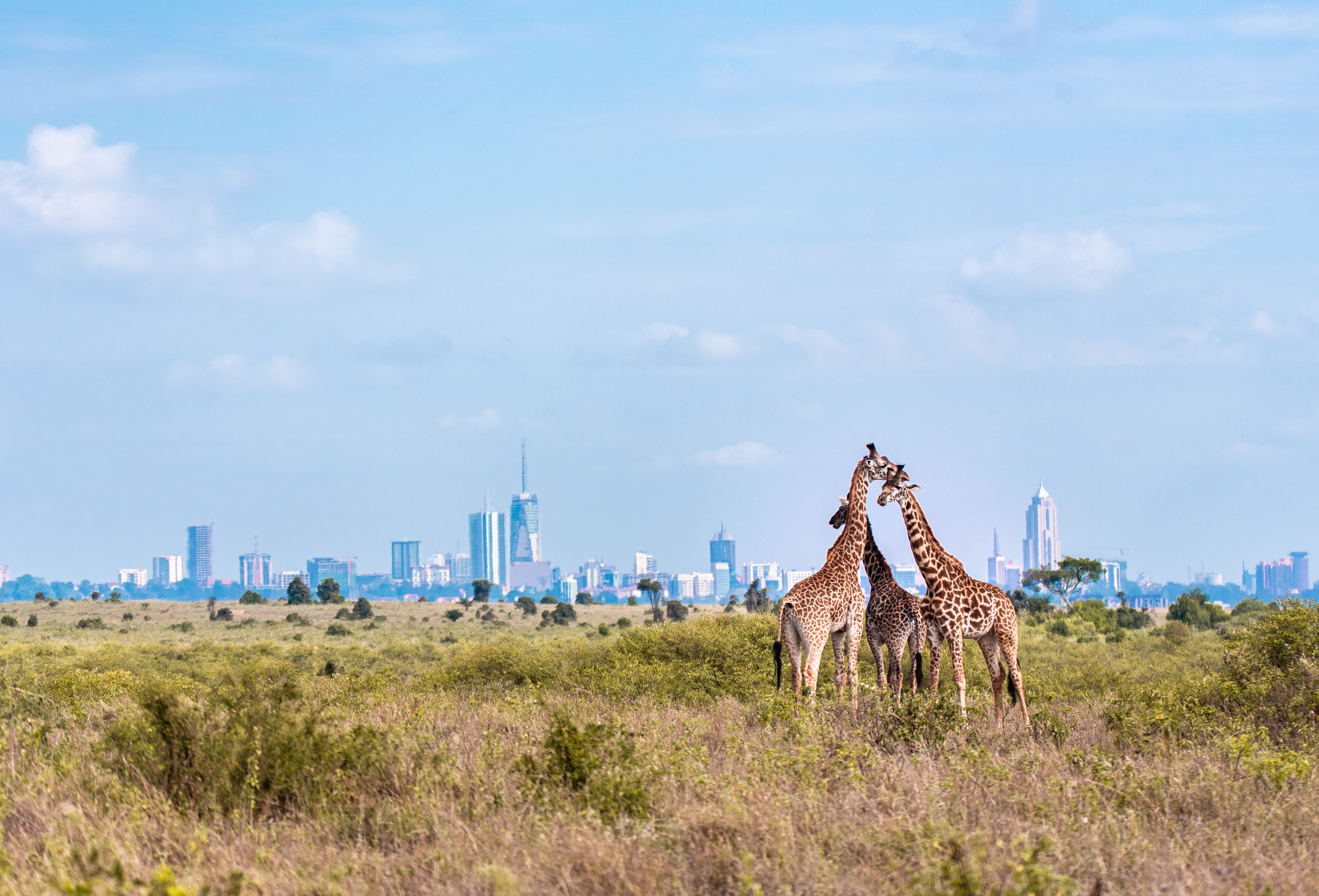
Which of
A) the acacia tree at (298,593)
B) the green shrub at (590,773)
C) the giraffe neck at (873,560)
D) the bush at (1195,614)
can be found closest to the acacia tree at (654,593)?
the acacia tree at (298,593)

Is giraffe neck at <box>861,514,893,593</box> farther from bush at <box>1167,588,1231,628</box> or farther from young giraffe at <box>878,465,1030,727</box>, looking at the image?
bush at <box>1167,588,1231,628</box>

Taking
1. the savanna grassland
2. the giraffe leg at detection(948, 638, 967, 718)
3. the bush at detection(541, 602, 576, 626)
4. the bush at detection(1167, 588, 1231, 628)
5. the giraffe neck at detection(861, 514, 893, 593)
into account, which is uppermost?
the giraffe neck at detection(861, 514, 893, 593)

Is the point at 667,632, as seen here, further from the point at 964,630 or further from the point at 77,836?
the point at 77,836

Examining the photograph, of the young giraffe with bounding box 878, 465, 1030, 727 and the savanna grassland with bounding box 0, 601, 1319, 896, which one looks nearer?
the savanna grassland with bounding box 0, 601, 1319, 896

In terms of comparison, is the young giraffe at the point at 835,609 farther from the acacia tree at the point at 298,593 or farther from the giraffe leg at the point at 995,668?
the acacia tree at the point at 298,593

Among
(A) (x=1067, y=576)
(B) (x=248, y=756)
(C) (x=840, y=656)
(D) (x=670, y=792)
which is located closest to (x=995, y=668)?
(C) (x=840, y=656)

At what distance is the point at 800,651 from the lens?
12.5 meters

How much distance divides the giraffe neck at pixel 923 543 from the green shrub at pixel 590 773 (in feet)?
14.2

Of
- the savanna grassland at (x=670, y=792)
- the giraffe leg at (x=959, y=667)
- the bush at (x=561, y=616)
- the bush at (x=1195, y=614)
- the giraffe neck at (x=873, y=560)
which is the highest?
the giraffe neck at (x=873, y=560)

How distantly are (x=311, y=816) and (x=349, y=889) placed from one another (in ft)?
6.19

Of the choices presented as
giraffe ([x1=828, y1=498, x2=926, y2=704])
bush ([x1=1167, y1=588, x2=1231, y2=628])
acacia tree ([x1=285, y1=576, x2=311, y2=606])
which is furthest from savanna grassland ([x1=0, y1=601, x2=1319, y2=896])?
acacia tree ([x1=285, y1=576, x2=311, y2=606])

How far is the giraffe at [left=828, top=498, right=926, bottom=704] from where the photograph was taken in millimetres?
12000

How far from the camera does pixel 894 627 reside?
12.2 metres

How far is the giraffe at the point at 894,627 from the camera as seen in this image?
39.4 ft
